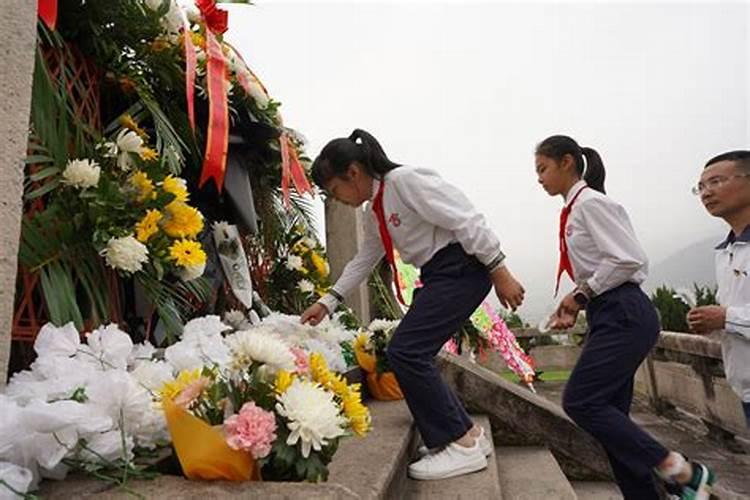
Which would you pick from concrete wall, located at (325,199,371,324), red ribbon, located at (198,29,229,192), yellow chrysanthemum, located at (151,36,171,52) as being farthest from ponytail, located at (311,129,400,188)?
concrete wall, located at (325,199,371,324)

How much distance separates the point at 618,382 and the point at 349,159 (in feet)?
4.94

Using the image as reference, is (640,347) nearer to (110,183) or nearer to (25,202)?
(110,183)

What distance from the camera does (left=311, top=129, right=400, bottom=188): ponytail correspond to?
8.04 ft

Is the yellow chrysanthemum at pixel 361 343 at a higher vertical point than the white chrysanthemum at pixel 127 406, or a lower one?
lower

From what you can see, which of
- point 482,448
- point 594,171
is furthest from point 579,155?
point 482,448

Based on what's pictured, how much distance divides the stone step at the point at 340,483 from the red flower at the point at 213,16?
7.40 ft

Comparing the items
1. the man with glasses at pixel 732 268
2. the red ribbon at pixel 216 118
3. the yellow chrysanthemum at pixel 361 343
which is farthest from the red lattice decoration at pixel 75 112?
the man with glasses at pixel 732 268

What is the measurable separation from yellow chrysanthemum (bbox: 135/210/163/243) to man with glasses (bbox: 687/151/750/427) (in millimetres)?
2057

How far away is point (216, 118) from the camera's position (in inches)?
105

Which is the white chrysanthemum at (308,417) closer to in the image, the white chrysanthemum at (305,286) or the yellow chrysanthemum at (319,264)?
the white chrysanthemum at (305,286)

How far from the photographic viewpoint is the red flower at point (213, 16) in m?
3.07

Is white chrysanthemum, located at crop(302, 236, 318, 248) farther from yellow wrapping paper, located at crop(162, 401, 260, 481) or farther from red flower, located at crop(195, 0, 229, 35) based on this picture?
yellow wrapping paper, located at crop(162, 401, 260, 481)

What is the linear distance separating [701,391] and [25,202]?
245 inches

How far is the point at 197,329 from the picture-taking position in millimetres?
2189
